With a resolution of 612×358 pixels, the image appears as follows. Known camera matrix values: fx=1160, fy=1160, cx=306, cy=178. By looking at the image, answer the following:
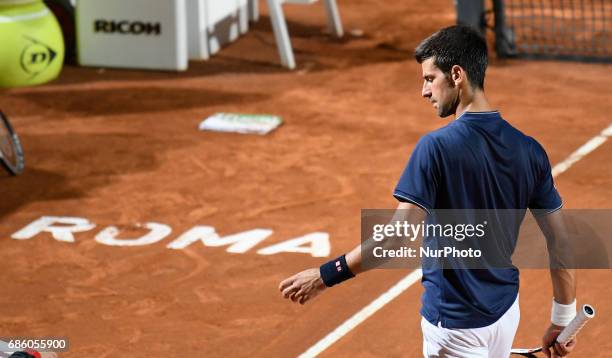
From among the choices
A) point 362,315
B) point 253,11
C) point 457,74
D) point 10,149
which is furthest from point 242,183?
point 253,11

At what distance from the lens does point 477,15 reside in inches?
597

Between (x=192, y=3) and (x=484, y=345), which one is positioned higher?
(x=484, y=345)

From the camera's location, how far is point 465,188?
443cm

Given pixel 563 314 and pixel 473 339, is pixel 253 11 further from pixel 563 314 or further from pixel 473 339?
pixel 473 339

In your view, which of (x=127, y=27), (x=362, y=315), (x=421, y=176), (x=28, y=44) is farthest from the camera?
(x=127, y=27)

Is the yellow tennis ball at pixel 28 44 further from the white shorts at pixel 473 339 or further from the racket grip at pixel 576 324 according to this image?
the racket grip at pixel 576 324

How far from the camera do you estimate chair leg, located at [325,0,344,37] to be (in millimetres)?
16266

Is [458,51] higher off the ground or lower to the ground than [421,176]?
higher

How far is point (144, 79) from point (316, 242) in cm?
585

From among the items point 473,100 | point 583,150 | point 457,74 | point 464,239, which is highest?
point 457,74

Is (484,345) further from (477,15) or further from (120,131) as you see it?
(477,15)

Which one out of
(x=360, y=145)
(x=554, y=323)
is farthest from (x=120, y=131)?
(x=554, y=323)

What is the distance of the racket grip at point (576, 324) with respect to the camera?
14.7ft

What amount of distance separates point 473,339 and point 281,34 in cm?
1037
